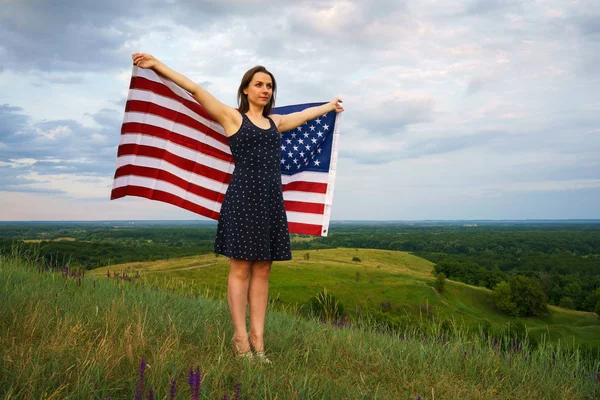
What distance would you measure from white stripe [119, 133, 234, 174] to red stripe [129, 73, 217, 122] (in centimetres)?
55

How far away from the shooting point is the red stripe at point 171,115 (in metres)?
5.78

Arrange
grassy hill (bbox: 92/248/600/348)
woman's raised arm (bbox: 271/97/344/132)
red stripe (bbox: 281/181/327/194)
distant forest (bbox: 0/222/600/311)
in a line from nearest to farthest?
woman's raised arm (bbox: 271/97/344/132) < red stripe (bbox: 281/181/327/194) < grassy hill (bbox: 92/248/600/348) < distant forest (bbox: 0/222/600/311)

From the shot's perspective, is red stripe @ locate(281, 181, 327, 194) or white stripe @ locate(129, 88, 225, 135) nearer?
white stripe @ locate(129, 88, 225, 135)

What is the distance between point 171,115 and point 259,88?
6.58ft

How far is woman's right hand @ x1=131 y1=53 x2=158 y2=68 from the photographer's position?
4340mm

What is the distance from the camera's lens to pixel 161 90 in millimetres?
5836

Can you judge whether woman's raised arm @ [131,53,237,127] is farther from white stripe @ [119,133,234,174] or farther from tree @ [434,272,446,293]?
tree @ [434,272,446,293]

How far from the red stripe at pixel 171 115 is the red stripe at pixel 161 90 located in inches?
6.0

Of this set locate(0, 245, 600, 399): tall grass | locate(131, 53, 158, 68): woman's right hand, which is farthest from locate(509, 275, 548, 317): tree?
locate(131, 53, 158, 68): woman's right hand

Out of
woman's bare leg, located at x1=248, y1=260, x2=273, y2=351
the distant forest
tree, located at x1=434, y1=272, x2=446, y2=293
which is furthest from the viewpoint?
the distant forest

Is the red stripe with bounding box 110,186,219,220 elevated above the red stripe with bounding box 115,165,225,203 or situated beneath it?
situated beneath

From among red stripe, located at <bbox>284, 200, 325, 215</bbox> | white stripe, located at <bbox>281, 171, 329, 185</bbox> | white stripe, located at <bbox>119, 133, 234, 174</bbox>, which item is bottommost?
red stripe, located at <bbox>284, 200, 325, 215</bbox>

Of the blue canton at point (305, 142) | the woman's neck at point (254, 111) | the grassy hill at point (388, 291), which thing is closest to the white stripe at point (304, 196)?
the blue canton at point (305, 142)

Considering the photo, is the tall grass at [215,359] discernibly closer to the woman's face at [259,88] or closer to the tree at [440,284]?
the woman's face at [259,88]
